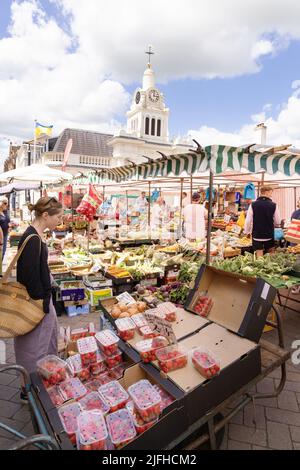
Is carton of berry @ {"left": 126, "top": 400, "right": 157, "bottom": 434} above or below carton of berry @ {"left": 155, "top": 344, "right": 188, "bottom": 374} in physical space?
below

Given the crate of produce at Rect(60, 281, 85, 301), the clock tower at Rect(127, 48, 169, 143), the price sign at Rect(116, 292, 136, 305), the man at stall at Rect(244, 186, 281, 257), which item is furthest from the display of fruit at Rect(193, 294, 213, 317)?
the clock tower at Rect(127, 48, 169, 143)

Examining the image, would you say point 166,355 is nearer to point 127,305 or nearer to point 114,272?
point 127,305

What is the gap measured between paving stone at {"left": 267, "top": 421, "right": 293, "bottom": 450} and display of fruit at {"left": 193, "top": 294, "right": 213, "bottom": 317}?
41.9 inches

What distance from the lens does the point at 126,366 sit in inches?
92.0

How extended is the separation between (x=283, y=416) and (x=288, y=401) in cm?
27

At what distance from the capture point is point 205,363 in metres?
2.05

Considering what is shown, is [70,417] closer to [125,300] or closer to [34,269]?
[34,269]

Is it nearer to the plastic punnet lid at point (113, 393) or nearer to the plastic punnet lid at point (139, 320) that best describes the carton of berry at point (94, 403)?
the plastic punnet lid at point (113, 393)

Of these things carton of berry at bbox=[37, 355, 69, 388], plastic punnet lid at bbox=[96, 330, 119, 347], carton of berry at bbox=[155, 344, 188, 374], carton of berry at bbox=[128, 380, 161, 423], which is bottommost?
carton of berry at bbox=[128, 380, 161, 423]

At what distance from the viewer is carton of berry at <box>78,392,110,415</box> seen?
6.00 ft

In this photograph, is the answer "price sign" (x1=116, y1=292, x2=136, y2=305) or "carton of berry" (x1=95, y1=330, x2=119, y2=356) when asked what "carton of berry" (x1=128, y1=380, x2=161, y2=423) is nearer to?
"carton of berry" (x1=95, y1=330, x2=119, y2=356)

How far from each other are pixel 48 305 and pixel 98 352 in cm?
64
